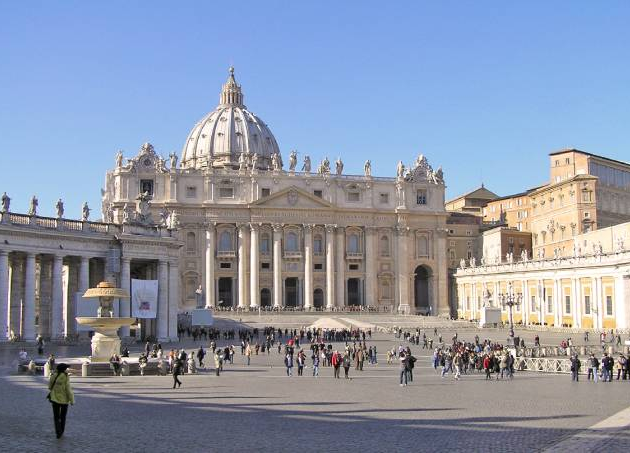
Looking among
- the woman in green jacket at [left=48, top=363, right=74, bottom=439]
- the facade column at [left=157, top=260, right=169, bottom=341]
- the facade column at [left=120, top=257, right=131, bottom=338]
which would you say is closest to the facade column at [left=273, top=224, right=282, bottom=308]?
the facade column at [left=157, top=260, right=169, bottom=341]

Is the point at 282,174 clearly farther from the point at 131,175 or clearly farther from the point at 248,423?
the point at 248,423

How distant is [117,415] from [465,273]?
79412mm

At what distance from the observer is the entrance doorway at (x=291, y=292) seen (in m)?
97.8

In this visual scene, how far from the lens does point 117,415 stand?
722 inches

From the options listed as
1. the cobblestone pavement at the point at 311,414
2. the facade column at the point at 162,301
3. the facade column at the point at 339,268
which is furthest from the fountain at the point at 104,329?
the facade column at the point at 339,268

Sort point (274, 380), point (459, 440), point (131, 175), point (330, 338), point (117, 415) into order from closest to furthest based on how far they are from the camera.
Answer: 1. point (459, 440)
2. point (117, 415)
3. point (274, 380)
4. point (330, 338)
5. point (131, 175)

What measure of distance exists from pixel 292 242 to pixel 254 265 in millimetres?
5404

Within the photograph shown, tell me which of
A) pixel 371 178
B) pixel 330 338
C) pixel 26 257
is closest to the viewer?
pixel 26 257

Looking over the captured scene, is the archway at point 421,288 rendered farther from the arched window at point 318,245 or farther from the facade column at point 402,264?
the arched window at point 318,245

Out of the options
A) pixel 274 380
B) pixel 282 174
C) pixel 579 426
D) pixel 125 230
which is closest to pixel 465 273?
pixel 282 174

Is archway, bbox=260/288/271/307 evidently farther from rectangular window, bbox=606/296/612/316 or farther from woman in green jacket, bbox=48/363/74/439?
woman in green jacket, bbox=48/363/74/439

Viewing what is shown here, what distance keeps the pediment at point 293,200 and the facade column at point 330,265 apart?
294 cm

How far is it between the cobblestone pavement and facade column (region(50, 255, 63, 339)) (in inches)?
603

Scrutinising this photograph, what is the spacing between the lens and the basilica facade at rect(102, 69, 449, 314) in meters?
92.8
